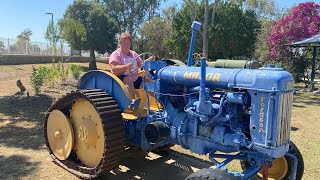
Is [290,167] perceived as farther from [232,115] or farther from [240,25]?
[240,25]

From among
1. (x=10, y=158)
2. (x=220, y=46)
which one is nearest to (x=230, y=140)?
(x=10, y=158)

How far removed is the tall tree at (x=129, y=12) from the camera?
36531 millimetres

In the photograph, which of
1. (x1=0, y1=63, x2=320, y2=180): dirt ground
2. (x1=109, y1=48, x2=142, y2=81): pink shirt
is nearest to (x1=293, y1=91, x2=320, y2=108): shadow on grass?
(x1=0, y1=63, x2=320, y2=180): dirt ground

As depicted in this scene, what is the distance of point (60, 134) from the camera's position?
4723 mm

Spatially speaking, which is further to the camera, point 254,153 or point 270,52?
point 270,52

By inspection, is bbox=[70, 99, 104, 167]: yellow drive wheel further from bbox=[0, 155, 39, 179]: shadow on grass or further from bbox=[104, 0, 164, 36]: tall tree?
bbox=[104, 0, 164, 36]: tall tree

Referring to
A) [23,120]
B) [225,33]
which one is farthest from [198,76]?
[225,33]

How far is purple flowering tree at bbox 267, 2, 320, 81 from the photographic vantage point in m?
17.9

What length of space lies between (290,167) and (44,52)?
33.4 meters

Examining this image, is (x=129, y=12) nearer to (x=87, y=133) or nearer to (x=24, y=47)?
(x=24, y=47)

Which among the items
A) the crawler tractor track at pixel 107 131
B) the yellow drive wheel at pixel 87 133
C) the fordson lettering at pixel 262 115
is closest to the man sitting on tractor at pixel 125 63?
the crawler tractor track at pixel 107 131

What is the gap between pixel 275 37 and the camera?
62.2 ft

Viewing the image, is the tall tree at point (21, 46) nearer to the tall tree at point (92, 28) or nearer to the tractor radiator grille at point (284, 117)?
the tall tree at point (92, 28)

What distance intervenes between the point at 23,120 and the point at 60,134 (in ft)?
11.1
